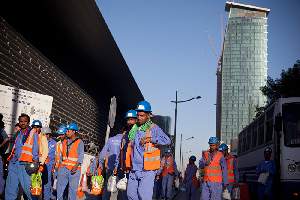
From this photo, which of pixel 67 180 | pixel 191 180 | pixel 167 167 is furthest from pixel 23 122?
pixel 167 167

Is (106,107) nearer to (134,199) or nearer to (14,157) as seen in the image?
(14,157)

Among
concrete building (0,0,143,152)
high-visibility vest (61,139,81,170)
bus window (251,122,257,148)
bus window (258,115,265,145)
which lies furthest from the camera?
bus window (251,122,257,148)

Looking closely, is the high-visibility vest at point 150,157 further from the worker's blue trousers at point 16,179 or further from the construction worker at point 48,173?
the construction worker at point 48,173

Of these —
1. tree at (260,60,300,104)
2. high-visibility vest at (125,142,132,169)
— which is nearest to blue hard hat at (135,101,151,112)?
A: high-visibility vest at (125,142,132,169)

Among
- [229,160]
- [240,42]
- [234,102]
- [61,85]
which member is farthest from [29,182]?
[240,42]

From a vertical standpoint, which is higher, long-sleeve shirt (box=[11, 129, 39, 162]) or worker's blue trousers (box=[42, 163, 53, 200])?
long-sleeve shirt (box=[11, 129, 39, 162])

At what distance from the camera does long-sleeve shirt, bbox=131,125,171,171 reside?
6062 mm

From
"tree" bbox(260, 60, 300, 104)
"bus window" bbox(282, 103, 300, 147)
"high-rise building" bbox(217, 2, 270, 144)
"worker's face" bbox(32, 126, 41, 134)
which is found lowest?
"worker's face" bbox(32, 126, 41, 134)

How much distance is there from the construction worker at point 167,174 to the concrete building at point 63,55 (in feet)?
12.8

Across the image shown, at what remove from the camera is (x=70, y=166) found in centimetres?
893

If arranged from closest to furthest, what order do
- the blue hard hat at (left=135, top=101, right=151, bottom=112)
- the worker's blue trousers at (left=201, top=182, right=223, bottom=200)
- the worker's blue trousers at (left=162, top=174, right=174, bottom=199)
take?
the blue hard hat at (left=135, top=101, right=151, bottom=112)
the worker's blue trousers at (left=201, top=182, right=223, bottom=200)
the worker's blue trousers at (left=162, top=174, right=174, bottom=199)

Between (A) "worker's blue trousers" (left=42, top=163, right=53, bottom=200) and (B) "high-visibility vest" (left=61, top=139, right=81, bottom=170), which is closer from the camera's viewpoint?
(B) "high-visibility vest" (left=61, top=139, right=81, bottom=170)

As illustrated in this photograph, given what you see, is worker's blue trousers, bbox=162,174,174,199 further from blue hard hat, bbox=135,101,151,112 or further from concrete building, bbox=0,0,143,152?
blue hard hat, bbox=135,101,151,112

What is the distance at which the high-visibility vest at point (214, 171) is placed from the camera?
8945mm
